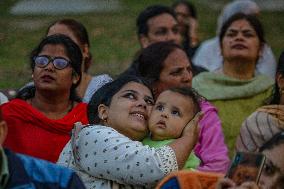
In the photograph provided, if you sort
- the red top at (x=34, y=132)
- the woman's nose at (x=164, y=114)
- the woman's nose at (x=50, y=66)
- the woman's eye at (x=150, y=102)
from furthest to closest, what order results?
1. the woman's nose at (x=50, y=66)
2. the red top at (x=34, y=132)
3. the woman's eye at (x=150, y=102)
4. the woman's nose at (x=164, y=114)

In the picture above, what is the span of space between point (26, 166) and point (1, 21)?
580 cm

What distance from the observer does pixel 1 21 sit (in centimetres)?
941

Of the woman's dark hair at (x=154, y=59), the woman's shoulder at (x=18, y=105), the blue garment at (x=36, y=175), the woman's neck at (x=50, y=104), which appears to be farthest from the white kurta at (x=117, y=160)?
the woman's dark hair at (x=154, y=59)

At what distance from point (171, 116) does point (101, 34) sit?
6022mm

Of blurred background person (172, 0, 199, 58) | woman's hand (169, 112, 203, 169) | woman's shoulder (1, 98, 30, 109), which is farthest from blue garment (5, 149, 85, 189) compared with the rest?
blurred background person (172, 0, 199, 58)

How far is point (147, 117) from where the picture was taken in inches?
190

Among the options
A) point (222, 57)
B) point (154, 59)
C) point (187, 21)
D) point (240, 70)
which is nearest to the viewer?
point (154, 59)

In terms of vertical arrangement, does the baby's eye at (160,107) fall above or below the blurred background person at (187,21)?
above

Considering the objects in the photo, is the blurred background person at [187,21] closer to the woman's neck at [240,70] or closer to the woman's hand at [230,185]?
the woman's neck at [240,70]

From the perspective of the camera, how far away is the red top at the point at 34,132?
5.38m

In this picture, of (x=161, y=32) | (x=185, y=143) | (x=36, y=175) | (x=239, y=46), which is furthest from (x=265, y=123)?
(x=161, y=32)

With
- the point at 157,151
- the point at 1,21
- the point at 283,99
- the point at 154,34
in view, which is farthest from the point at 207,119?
the point at 1,21

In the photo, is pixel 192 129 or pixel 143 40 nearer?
pixel 192 129

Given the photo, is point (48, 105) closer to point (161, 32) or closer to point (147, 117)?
point (147, 117)
